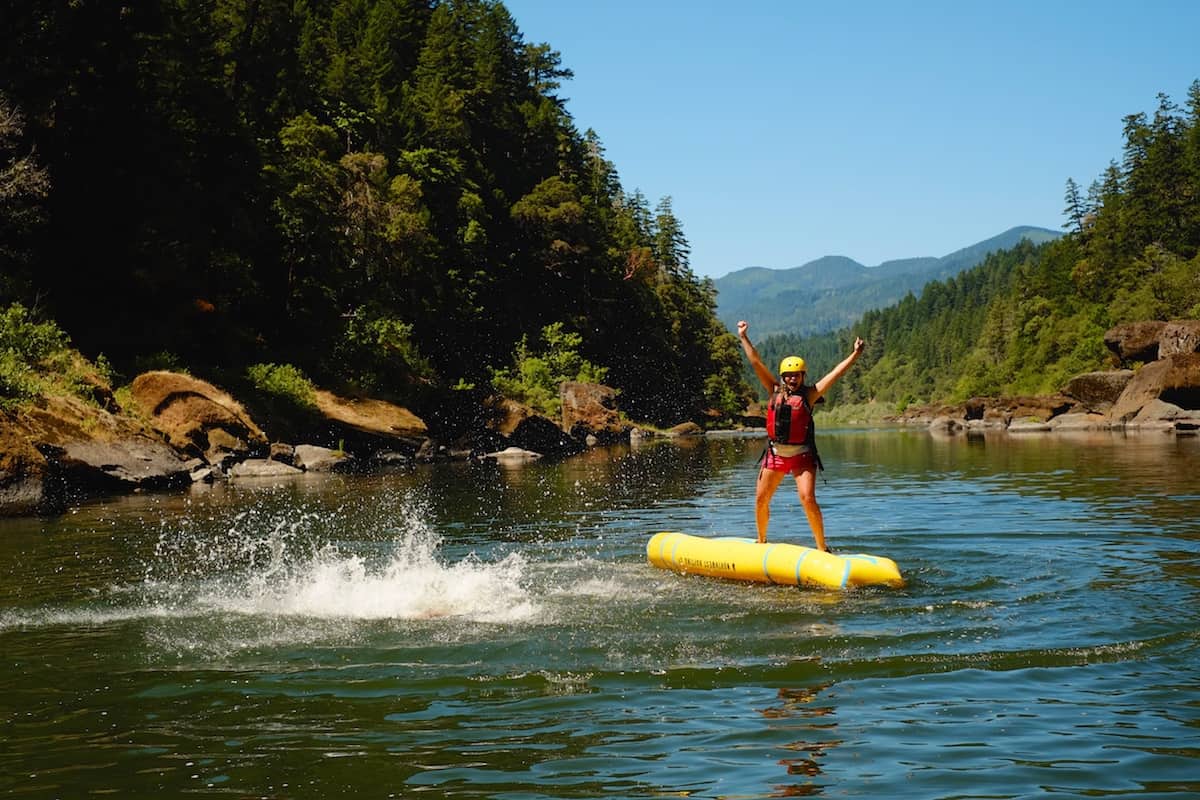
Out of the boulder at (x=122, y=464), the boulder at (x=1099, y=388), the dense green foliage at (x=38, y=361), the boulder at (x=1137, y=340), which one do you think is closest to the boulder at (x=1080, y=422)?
the boulder at (x=1099, y=388)

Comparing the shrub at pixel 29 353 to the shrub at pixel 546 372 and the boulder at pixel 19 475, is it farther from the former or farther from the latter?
the shrub at pixel 546 372

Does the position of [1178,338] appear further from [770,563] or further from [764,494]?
[770,563]

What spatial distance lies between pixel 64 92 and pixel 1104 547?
31.7 meters

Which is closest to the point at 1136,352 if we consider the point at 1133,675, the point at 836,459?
the point at 836,459

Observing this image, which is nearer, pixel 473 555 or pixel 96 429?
pixel 473 555

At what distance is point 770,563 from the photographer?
38.6 ft

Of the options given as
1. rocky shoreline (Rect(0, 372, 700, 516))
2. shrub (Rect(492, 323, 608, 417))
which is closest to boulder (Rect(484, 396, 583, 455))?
rocky shoreline (Rect(0, 372, 700, 516))

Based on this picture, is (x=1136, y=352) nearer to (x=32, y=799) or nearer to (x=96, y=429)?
(x=96, y=429)

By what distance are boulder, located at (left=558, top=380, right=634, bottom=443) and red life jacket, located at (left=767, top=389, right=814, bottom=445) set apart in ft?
139

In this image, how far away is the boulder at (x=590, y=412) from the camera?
5631 centimetres

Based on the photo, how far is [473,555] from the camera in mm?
14781

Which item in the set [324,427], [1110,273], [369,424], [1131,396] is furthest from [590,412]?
[1110,273]

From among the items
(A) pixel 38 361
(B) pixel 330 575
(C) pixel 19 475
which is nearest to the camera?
(B) pixel 330 575

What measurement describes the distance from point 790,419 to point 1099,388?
53.5 m
